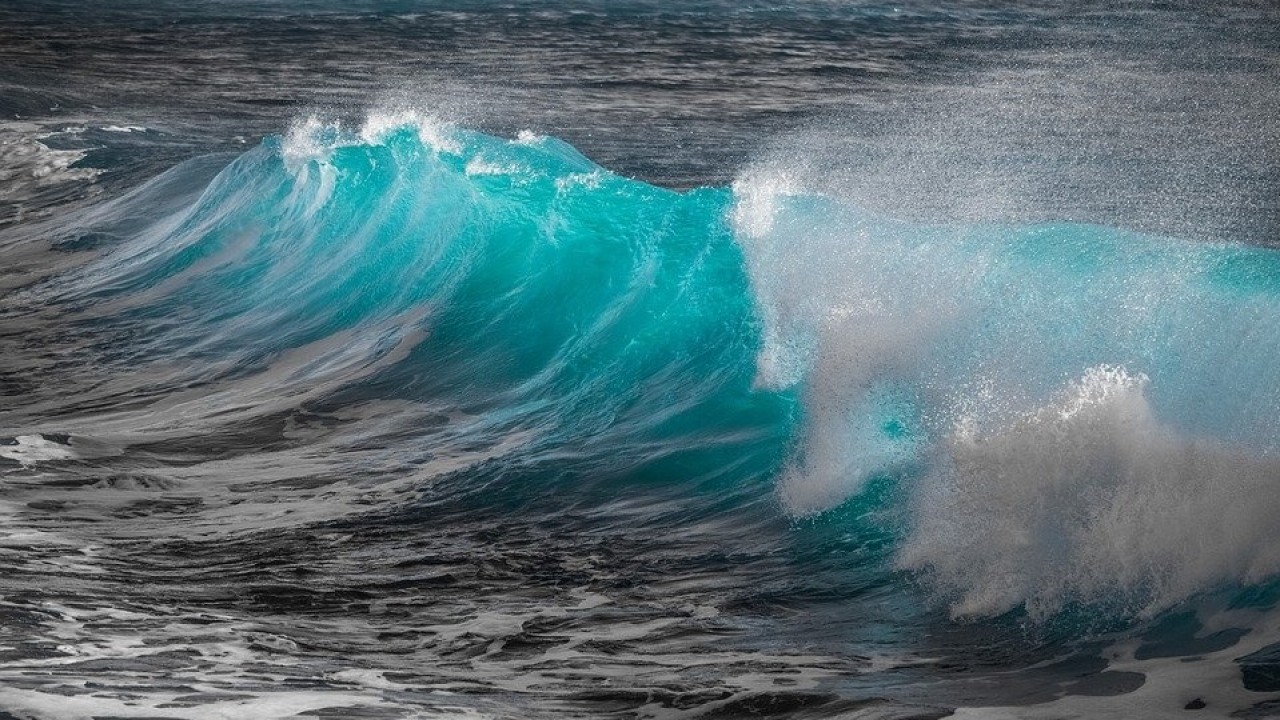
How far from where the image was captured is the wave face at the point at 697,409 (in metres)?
6.64

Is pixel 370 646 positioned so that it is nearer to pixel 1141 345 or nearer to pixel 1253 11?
pixel 1141 345

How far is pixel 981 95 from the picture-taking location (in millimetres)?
32312

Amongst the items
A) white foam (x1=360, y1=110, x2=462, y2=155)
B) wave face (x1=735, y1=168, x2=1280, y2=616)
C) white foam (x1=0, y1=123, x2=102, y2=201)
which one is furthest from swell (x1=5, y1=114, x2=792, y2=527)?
white foam (x1=0, y1=123, x2=102, y2=201)

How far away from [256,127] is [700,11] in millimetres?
20799

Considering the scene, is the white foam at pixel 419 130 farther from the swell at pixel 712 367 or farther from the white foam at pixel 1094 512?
the white foam at pixel 1094 512

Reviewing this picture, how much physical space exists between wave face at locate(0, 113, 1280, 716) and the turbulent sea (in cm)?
3

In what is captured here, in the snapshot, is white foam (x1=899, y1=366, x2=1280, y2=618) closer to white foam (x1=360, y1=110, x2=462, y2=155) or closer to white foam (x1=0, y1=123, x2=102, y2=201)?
white foam (x1=360, y1=110, x2=462, y2=155)

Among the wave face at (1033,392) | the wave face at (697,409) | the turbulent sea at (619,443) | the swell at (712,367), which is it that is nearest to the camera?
the turbulent sea at (619,443)

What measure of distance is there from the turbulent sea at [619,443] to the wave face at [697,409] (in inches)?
1.1

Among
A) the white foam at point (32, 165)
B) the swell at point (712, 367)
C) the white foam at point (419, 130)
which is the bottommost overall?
the swell at point (712, 367)

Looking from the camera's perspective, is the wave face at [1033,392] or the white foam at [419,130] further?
the white foam at [419,130]

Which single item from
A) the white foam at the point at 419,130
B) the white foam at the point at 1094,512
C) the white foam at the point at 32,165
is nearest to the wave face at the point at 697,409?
the white foam at the point at 1094,512

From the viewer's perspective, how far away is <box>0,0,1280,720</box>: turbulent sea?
606 cm

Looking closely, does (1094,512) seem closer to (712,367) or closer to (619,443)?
(619,443)
